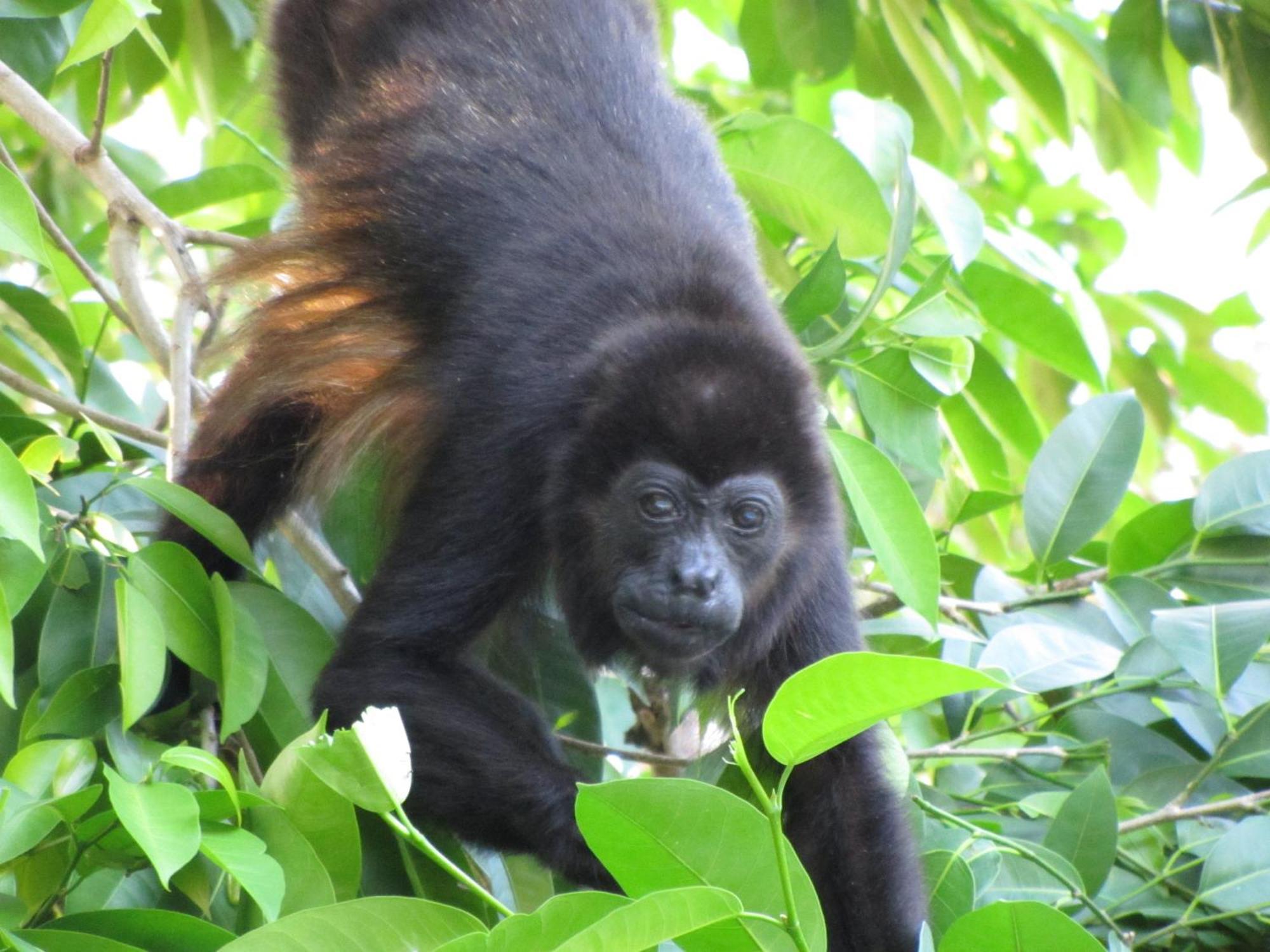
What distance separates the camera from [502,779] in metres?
2.14

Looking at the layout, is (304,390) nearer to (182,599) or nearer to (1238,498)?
(182,599)

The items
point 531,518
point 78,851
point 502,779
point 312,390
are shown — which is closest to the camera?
point 78,851

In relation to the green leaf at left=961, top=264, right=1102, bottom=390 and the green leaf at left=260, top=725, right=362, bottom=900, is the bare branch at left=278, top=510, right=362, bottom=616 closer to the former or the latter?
the green leaf at left=260, top=725, right=362, bottom=900

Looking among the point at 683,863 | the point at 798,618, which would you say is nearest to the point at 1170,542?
the point at 798,618

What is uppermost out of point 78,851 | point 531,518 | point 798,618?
point 78,851

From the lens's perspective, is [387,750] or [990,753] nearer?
[387,750]

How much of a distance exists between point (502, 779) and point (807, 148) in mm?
1361

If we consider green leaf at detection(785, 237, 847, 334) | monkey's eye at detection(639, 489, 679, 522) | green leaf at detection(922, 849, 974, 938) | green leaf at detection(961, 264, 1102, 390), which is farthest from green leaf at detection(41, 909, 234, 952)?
green leaf at detection(961, 264, 1102, 390)

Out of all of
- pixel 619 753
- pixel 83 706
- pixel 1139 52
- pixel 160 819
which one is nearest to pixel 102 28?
pixel 83 706

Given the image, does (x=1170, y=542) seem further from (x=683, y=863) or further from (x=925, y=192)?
(x=683, y=863)

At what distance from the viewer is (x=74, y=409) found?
7.94ft

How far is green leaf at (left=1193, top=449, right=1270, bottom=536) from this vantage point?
2.40 meters

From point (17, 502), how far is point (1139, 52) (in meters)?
2.66

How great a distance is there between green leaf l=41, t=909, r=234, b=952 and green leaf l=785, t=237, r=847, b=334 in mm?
1532
